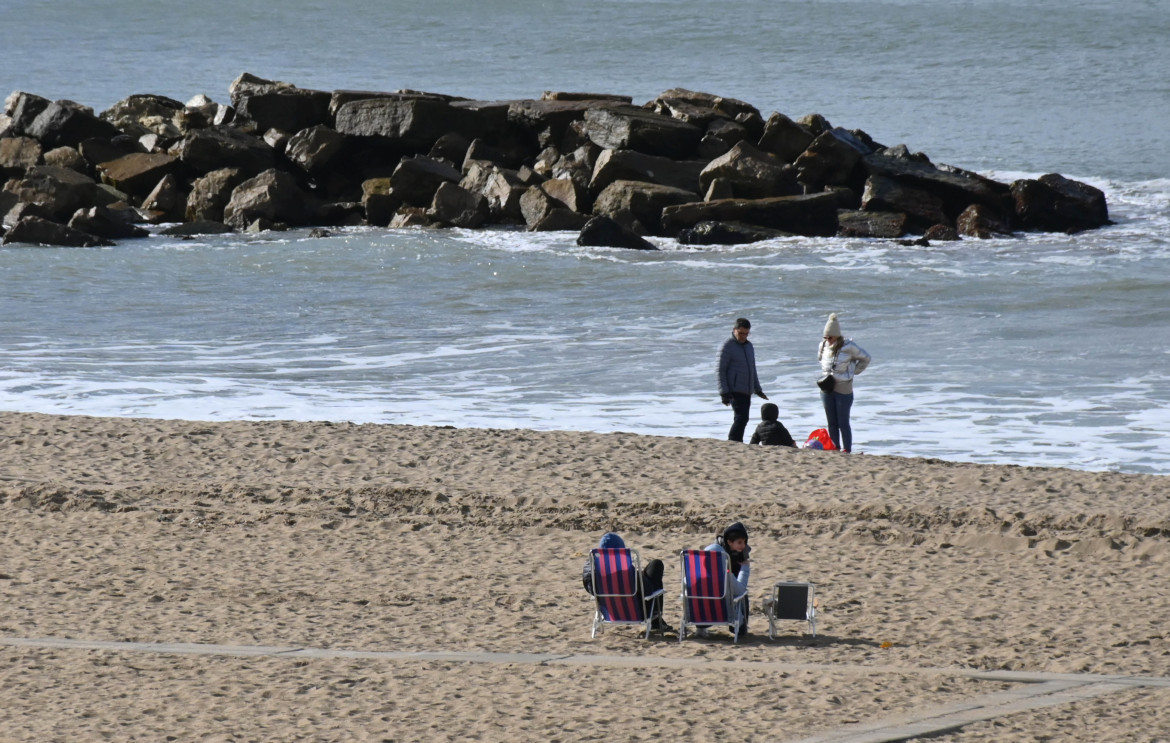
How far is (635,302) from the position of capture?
1903cm

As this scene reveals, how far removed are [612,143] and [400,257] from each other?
485cm

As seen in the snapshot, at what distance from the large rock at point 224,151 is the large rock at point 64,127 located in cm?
256

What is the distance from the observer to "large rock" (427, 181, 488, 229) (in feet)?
82.6

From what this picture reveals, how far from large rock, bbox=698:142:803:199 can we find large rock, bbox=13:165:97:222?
10968 millimetres

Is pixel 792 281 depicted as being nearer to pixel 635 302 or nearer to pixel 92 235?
pixel 635 302

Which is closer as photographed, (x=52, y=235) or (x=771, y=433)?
(x=771, y=433)

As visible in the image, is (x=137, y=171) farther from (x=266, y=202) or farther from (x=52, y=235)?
(x=52, y=235)

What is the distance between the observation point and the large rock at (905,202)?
24.8 m

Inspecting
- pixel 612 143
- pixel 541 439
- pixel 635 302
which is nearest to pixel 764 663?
pixel 541 439

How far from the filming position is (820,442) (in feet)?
33.6

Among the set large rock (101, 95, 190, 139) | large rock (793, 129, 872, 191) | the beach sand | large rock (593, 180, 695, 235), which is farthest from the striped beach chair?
large rock (101, 95, 190, 139)

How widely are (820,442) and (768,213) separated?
1414 cm

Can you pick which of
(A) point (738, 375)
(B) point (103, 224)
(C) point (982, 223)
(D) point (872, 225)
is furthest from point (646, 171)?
(A) point (738, 375)

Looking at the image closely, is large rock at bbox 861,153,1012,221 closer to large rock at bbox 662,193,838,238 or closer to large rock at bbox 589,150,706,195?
large rock at bbox 662,193,838,238
